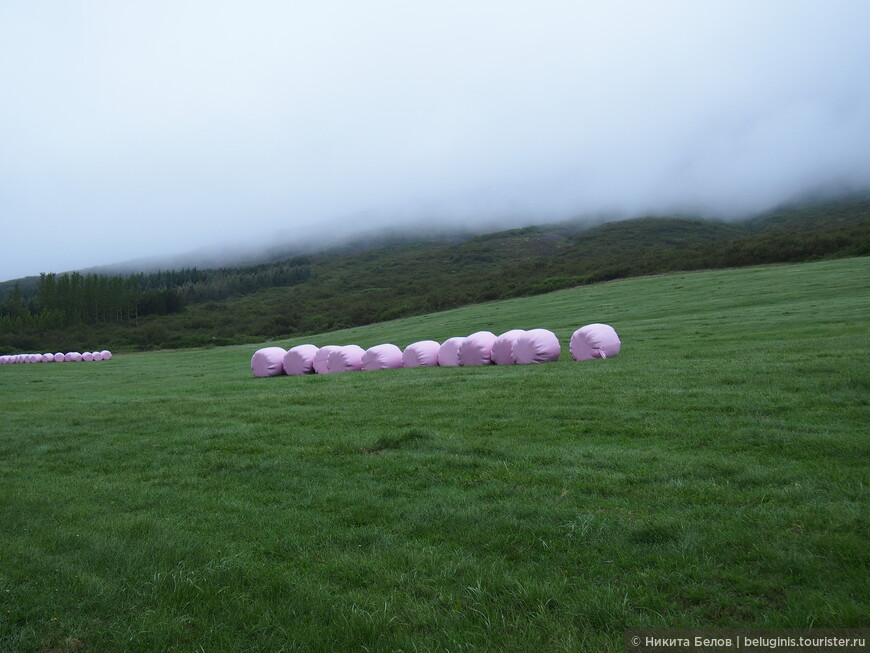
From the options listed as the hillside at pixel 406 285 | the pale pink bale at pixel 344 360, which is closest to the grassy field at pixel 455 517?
the pale pink bale at pixel 344 360

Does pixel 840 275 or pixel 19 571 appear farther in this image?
pixel 840 275

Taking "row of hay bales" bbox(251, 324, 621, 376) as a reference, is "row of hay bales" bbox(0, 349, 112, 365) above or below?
below

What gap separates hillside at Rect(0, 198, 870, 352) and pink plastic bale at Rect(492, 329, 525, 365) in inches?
2018

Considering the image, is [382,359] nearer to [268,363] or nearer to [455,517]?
[268,363]

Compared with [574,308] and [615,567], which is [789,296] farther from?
[615,567]

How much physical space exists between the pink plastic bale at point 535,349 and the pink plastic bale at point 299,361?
1101cm

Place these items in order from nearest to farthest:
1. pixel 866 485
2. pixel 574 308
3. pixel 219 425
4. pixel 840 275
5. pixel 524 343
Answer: pixel 866 485 < pixel 219 425 < pixel 524 343 < pixel 840 275 < pixel 574 308

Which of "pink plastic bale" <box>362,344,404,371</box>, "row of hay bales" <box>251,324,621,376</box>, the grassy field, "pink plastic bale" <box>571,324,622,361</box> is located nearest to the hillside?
"pink plastic bale" <box>571,324,622,361</box>

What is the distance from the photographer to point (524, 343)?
2133 centimetres

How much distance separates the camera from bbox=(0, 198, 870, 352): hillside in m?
67.2

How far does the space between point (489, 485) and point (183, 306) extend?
14709 cm

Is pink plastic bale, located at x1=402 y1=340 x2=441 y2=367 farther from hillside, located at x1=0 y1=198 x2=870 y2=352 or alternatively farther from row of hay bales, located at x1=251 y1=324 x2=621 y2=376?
hillside, located at x1=0 y1=198 x2=870 y2=352

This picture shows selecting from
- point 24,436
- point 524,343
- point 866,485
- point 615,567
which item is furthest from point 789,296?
point 24,436

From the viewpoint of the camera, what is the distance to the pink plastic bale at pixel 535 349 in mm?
21031
